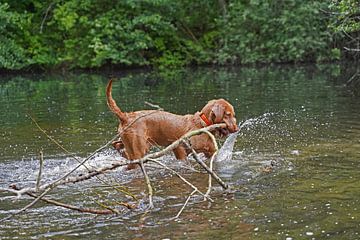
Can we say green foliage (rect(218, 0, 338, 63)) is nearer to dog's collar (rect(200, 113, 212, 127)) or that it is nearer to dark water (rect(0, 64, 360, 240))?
dark water (rect(0, 64, 360, 240))

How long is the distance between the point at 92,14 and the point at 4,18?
5584 millimetres

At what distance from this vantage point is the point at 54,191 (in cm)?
861

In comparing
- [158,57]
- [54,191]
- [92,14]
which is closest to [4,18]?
[92,14]

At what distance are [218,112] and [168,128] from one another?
823mm

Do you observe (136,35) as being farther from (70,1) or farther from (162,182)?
(162,182)

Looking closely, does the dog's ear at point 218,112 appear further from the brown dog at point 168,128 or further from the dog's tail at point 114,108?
the dog's tail at point 114,108

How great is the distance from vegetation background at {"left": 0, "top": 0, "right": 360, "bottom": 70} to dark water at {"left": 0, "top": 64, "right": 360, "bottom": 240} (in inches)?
545

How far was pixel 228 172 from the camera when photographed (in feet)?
31.2

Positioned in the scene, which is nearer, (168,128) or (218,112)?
(218,112)

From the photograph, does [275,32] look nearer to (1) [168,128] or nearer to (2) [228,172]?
(1) [168,128]

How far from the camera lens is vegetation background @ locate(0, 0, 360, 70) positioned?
117 ft

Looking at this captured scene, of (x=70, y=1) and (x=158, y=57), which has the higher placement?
(x=70, y=1)

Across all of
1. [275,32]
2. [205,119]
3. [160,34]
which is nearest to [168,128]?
[205,119]

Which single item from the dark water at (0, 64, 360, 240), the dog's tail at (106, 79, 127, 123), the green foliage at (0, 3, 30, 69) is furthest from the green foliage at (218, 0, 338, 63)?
the dog's tail at (106, 79, 127, 123)
